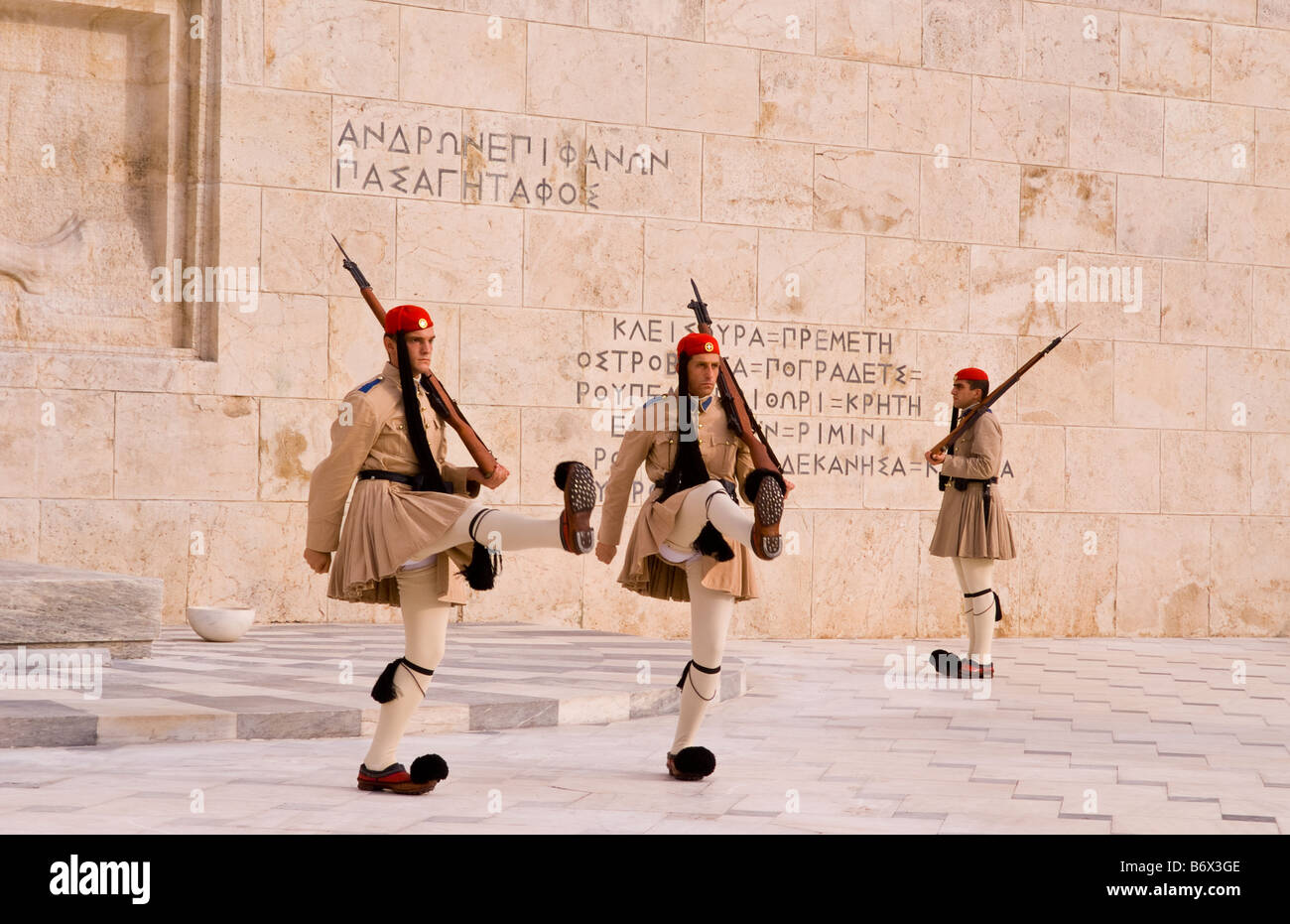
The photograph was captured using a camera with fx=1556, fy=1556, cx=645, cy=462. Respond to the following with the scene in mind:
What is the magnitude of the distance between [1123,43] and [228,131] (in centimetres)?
764

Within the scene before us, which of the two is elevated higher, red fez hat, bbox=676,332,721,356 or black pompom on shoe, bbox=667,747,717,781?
red fez hat, bbox=676,332,721,356

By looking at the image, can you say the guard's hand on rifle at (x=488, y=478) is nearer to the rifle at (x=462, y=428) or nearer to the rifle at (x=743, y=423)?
the rifle at (x=462, y=428)

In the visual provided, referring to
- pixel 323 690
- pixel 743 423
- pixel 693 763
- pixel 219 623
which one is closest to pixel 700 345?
pixel 743 423

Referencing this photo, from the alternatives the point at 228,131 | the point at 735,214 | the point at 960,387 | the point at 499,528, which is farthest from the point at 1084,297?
the point at 499,528

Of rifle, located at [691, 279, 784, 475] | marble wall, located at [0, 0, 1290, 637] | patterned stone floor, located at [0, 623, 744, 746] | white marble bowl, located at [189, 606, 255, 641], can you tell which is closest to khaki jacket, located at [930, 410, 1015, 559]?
patterned stone floor, located at [0, 623, 744, 746]

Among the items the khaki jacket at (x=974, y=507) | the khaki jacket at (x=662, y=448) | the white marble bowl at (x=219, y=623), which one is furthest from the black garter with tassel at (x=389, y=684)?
the khaki jacket at (x=974, y=507)

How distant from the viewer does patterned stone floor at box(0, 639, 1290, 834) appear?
16.0ft

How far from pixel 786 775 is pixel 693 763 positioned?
0.43 meters

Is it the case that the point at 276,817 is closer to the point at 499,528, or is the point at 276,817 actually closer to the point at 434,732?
the point at 499,528

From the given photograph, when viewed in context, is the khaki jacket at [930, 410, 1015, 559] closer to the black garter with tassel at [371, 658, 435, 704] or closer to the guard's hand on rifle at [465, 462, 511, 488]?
the guard's hand on rifle at [465, 462, 511, 488]

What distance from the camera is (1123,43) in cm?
1351

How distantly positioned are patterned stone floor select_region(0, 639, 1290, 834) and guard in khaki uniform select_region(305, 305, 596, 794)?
375 millimetres

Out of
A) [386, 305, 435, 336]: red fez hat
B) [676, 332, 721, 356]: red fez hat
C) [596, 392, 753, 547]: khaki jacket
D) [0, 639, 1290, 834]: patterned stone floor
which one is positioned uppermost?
[386, 305, 435, 336]: red fez hat

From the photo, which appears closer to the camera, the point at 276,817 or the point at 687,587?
the point at 276,817
